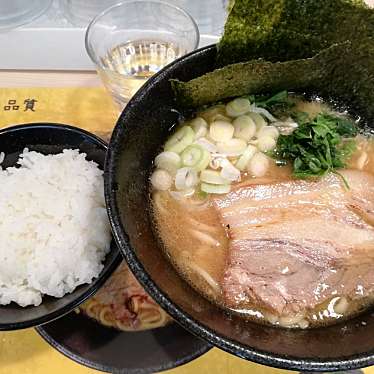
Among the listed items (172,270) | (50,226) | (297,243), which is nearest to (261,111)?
(297,243)

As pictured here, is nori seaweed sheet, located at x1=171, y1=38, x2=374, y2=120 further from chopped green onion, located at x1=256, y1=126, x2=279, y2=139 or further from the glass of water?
the glass of water

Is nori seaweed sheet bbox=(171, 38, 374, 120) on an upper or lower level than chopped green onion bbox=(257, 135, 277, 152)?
upper

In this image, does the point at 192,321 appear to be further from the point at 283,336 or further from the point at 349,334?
the point at 349,334

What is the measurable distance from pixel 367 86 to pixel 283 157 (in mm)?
340

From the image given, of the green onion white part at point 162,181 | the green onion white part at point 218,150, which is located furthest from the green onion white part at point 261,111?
the green onion white part at point 162,181

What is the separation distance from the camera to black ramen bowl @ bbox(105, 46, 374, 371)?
1.06m

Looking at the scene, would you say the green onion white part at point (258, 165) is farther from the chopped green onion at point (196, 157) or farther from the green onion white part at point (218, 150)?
the chopped green onion at point (196, 157)

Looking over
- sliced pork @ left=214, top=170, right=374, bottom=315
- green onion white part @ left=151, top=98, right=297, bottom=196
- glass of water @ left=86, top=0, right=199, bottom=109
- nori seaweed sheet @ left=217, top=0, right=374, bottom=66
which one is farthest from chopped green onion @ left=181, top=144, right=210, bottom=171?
glass of water @ left=86, top=0, right=199, bottom=109

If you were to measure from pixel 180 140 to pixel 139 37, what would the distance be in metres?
0.70

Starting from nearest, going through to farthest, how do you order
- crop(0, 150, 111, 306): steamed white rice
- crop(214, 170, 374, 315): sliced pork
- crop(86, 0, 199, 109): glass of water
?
crop(214, 170, 374, 315): sliced pork < crop(0, 150, 111, 306): steamed white rice < crop(86, 0, 199, 109): glass of water

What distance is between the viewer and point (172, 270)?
1.30 metres

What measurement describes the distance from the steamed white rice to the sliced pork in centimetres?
39

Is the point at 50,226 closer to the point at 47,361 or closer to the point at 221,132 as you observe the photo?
the point at 47,361

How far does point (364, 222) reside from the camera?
4.42ft
